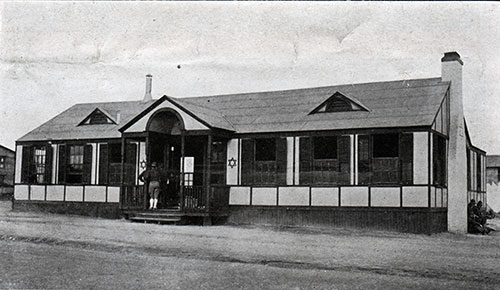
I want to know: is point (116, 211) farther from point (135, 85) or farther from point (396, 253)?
point (396, 253)

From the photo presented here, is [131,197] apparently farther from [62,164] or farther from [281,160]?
[281,160]

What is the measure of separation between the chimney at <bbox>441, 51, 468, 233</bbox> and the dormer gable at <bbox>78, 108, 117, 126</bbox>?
14.1 meters

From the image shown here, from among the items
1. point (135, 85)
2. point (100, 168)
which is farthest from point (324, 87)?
point (100, 168)

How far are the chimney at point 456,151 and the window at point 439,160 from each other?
0.34 meters

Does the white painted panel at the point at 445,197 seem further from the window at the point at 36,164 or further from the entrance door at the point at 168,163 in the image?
the window at the point at 36,164

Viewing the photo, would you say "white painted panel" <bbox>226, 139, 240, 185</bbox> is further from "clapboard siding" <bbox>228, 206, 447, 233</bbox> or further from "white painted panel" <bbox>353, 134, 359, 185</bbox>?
"white painted panel" <bbox>353, 134, 359, 185</bbox>

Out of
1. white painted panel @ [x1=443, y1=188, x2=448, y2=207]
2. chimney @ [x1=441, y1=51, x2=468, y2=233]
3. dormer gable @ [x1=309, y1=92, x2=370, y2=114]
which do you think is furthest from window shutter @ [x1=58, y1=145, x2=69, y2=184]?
chimney @ [x1=441, y1=51, x2=468, y2=233]

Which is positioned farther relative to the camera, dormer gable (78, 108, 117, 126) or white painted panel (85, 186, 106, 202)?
dormer gable (78, 108, 117, 126)

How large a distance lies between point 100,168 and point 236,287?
15.9 m

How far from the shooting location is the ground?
1030 centimetres

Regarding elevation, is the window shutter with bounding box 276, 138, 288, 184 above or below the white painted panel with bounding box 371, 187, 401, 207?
above

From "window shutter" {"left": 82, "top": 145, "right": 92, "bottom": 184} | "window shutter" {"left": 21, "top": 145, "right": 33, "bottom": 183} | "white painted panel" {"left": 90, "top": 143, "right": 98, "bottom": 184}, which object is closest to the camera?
"white painted panel" {"left": 90, "top": 143, "right": 98, "bottom": 184}

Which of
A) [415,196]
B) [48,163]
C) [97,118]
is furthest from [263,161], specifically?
[48,163]

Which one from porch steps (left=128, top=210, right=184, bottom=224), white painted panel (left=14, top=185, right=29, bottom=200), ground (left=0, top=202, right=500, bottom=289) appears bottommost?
ground (left=0, top=202, right=500, bottom=289)
